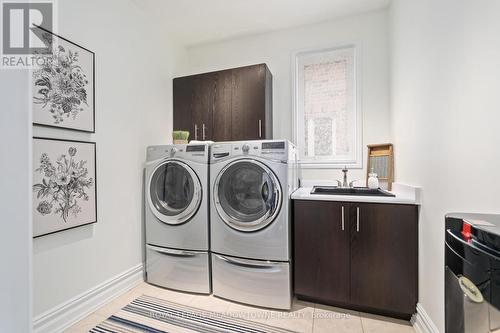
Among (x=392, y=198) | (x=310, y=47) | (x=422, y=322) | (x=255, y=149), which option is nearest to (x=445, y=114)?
(x=392, y=198)

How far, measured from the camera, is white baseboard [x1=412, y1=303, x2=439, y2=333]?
1383 millimetres

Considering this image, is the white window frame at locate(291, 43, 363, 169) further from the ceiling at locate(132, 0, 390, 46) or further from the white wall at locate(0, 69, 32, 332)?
the white wall at locate(0, 69, 32, 332)

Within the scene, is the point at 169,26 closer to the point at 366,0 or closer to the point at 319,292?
the point at 366,0

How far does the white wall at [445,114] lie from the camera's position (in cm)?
95

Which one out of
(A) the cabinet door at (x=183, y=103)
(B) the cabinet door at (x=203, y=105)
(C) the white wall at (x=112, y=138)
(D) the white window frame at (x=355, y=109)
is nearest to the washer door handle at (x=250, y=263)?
(C) the white wall at (x=112, y=138)

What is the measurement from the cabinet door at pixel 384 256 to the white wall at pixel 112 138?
197 cm

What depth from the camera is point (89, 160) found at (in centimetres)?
176

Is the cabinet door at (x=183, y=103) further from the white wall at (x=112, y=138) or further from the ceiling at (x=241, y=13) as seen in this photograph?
the ceiling at (x=241, y=13)

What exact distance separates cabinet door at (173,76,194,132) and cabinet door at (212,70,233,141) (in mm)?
337

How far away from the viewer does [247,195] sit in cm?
192

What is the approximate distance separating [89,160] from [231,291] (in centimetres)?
155

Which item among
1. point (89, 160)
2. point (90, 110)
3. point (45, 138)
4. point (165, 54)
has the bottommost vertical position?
point (89, 160)

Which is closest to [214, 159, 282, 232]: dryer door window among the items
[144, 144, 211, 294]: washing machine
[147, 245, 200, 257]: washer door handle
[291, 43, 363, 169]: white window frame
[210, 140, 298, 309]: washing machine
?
[210, 140, 298, 309]: washing machine

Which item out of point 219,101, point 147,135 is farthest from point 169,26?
point 147,135
